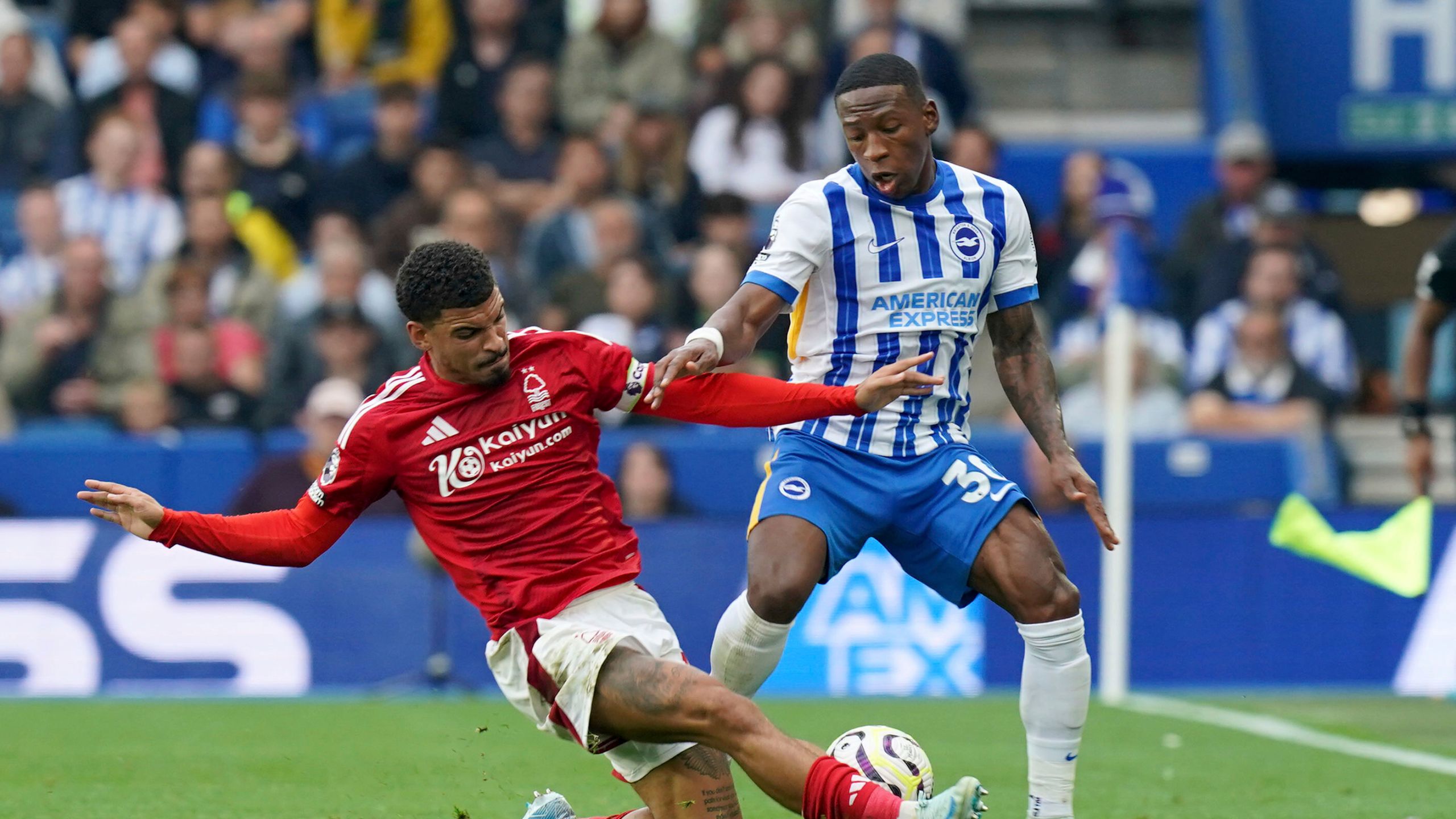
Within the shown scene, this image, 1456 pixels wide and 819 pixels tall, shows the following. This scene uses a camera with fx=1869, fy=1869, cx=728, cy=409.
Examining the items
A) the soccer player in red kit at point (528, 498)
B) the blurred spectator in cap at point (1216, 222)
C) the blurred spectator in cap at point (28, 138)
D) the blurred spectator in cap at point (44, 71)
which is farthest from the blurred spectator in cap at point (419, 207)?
the soccer player in red kit at point (528, 498)

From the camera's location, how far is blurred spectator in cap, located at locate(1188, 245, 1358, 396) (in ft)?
41.8

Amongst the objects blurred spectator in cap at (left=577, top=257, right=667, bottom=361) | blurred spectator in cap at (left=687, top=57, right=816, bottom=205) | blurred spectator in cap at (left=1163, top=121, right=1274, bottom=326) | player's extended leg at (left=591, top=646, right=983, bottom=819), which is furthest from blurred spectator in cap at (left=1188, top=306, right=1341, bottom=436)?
player's extended leg at (left=591, top=646, right=983, bottom=819)

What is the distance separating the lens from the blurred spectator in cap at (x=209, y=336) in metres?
12.3

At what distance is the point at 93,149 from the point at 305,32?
229 centimetres

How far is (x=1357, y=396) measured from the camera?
1405cm

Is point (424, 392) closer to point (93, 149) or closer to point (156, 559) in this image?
point (156, 559)

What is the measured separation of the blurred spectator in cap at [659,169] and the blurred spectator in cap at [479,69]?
1.14 metres

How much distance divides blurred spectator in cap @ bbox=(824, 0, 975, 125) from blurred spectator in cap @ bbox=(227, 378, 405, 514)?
5.43 meters

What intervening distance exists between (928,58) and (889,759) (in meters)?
9.92

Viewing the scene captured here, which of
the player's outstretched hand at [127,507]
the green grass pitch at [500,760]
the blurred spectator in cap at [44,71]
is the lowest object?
the green grass pitch at [500,760]

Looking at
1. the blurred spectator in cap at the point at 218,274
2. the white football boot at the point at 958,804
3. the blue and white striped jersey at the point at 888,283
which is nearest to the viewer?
the white football boot at the point at 958,804

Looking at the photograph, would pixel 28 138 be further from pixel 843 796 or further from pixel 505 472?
pixel 843 796

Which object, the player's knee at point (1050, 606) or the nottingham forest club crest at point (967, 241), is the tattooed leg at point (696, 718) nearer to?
the player's knee at point (1050, 606)

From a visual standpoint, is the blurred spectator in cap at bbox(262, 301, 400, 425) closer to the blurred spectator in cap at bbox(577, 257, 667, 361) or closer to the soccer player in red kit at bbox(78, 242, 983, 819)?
the blurred spectator in cap at bbox(577, 257, 667, 361)
